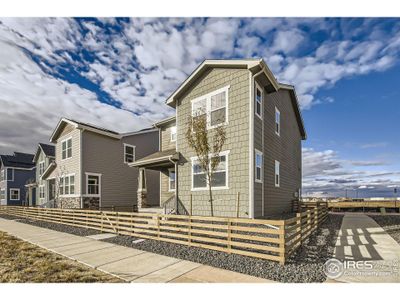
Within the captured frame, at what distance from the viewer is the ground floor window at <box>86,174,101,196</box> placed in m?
18.1

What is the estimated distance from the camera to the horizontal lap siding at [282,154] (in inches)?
471

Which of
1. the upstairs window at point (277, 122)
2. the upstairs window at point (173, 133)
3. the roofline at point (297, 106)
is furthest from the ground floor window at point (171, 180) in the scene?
the roofline at point (297, 106)

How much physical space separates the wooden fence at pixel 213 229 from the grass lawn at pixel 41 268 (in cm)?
276

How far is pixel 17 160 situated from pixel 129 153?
2324cm

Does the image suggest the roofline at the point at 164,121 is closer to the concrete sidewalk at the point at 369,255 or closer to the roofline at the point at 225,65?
the roofline at the point at 225,65

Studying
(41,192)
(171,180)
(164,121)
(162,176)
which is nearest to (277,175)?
(171,180)

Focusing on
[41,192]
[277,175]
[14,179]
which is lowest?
[41,192]

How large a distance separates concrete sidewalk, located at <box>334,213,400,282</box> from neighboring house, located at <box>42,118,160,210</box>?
49.4 feet

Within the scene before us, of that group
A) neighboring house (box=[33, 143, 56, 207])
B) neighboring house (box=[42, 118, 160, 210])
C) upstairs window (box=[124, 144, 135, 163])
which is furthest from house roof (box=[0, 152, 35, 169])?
upstairs window (box=[124, 144, 135, 163])

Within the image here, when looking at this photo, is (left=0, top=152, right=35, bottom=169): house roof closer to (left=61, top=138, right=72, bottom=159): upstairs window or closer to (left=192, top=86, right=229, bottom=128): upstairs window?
(left=61, top=138, right=72, bottom=159): upstairs window

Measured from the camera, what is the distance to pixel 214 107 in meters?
11.5

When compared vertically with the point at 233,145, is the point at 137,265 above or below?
below

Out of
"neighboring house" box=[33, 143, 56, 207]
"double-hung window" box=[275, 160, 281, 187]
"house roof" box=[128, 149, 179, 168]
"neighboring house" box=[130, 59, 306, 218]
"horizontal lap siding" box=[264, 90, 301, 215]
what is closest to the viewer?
"neighboring house" box=[130, 59, 306, 218]

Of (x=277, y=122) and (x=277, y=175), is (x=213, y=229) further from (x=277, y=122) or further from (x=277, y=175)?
(x=277, y=122)
